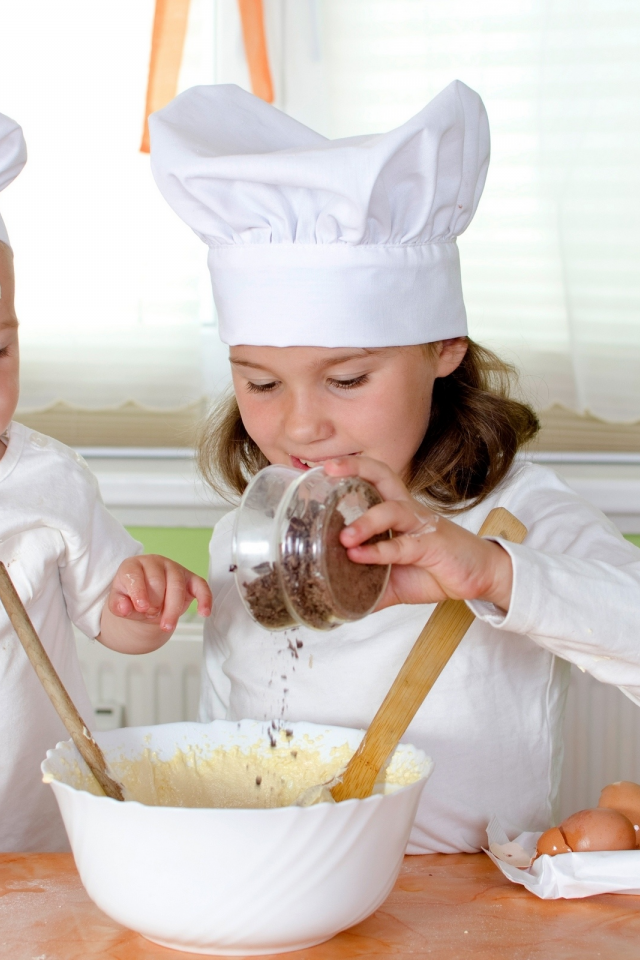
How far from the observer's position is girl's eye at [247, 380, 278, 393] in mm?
879

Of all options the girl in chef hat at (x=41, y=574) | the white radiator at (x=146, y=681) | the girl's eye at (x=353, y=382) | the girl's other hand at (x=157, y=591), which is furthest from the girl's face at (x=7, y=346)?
the white radiator at (x=146, y=681)

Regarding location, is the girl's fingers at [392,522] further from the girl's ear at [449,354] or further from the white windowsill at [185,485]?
the white windowsill at [185,485]

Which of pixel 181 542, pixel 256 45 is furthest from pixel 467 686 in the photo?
pixel 256 45

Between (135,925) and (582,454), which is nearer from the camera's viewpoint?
(135,925)

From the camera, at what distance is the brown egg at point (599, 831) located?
0.71 metres

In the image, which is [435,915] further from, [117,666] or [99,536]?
[117,666]

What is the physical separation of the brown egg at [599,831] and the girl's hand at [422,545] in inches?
6.6

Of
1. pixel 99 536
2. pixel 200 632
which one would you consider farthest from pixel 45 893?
pixel 200 632

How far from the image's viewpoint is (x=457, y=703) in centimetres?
96

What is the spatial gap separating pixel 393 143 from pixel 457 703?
19.9 inches

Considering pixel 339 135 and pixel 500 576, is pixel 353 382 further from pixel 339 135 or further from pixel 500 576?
pixel 339 135

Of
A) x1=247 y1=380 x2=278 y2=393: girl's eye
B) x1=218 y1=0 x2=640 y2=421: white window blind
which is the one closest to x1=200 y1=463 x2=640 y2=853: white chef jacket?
x1=247 y1=380 x2=278 y2=393: girl's eye

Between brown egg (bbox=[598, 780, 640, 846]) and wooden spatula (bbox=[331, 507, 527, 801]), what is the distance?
0.18 m

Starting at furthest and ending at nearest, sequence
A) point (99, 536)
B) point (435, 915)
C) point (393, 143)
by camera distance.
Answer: point (99, 536)
point (393, 143)
point (435, 915)
